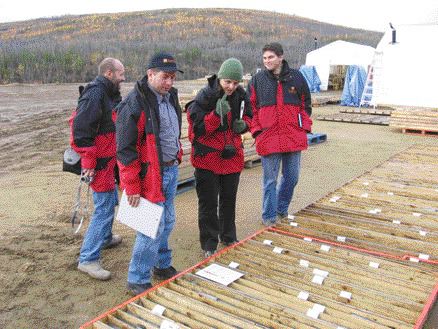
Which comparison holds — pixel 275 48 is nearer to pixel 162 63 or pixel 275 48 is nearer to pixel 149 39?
pixel 162 63

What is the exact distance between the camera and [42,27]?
75.6 meters

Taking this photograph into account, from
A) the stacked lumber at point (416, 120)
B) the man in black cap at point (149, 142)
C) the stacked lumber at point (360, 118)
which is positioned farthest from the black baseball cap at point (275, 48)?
the stacked lumber at point (360, 118)

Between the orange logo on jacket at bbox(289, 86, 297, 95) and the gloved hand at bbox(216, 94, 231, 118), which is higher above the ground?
the orange logo on jacket at bbox(289, 86, 297, 95)

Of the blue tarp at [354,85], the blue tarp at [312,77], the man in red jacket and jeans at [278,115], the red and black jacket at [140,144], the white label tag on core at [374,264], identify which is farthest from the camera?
the blue tarp at [312,77]

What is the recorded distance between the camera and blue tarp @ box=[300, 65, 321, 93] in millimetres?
25875

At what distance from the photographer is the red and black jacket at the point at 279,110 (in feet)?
15.6

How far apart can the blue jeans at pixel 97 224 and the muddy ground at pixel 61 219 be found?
216mm

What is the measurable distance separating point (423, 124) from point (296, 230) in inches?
374

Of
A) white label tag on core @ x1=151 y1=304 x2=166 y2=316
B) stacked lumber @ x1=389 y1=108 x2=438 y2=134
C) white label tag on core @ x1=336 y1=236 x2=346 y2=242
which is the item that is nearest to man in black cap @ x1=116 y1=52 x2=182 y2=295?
white label tag on core @ x1=151 y1=304 x2=166 y2=316

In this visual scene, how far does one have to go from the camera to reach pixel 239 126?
4047 mm

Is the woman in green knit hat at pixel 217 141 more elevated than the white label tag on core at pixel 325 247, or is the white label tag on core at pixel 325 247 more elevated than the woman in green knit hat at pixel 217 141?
the woman in green knit hat at pixel 217 141

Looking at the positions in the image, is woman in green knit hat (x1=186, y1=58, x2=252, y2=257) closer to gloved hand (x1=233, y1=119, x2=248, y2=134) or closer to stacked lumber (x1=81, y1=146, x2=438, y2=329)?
gloved hand (x1=233, y1=119, x2=248, y2=134)

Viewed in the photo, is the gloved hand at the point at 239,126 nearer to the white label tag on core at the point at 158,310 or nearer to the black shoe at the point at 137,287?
the black shoe at the point at 137,287

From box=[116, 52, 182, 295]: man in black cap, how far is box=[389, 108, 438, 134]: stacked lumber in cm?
1084
